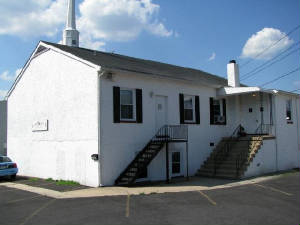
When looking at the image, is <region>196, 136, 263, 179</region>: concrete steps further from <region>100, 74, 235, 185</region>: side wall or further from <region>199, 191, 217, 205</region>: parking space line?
<region>199, 191, 217, 205</region>: parking space line

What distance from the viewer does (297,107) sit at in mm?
22094

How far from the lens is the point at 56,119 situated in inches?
640

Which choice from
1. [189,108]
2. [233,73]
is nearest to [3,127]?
[189,108]

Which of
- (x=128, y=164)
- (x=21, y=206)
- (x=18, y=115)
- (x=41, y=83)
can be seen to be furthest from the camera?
(x=18, y=115)

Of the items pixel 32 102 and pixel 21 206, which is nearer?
pixel 21 206

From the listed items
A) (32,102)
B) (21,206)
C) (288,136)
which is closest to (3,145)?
(32,102)

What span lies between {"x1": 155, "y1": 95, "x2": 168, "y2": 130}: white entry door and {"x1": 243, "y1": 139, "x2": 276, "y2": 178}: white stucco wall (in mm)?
4872

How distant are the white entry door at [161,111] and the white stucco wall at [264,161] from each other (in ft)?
16.0

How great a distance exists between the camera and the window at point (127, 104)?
14.5 metres

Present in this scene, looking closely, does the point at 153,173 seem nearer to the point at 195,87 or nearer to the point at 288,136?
the point at 195,87

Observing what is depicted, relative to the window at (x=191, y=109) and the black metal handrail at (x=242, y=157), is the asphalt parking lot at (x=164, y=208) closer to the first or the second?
the black metal handrail at (x=242, y=157)

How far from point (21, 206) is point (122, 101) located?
6388 mm

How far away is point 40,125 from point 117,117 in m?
5.56

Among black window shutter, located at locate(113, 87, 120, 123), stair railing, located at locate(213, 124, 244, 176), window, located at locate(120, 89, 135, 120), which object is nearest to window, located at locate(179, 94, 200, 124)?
stair railing, located at locate(213, 124, 244, 176)
